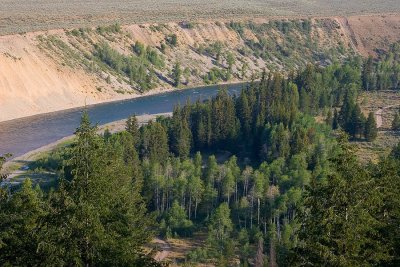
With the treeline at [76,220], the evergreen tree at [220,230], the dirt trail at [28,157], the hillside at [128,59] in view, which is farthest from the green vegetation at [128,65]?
the treeline at [76,220]

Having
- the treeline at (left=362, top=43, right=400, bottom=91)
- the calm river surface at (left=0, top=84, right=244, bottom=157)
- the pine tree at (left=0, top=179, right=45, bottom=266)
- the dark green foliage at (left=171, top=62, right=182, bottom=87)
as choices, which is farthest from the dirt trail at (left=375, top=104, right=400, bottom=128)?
the pine tree at (left=0, top=179, right=45, bottom=266)

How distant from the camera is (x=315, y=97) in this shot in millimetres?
114812

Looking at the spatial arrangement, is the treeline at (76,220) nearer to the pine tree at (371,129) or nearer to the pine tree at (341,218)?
the pine tree at (341,218)

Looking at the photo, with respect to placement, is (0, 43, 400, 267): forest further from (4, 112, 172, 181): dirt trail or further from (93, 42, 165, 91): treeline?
(4, 112, 172, 181): dirt trail

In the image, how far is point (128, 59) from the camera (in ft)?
500

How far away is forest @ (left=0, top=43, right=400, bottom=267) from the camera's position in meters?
21.0

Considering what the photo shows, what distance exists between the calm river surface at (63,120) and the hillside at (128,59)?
381cm

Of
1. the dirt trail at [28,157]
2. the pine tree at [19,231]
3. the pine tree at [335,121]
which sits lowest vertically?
the pine tree at [19,231]

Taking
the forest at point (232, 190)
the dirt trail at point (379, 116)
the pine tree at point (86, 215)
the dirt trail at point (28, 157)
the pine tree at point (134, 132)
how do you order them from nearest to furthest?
the pine tree at point (86, 215)
the forest at point (232, 190)
the dirt trail at point (28, 157)
the pine tree at point (134, 132)
the dirt trail at point (379, 116)

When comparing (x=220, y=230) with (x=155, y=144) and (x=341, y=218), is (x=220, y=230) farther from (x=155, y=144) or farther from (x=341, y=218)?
(x=341, y=218)

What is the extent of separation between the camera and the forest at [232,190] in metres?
21.0

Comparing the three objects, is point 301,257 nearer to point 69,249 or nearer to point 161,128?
point 69,249

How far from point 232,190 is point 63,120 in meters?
56.3

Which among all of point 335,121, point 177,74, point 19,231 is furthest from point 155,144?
point 177,74
